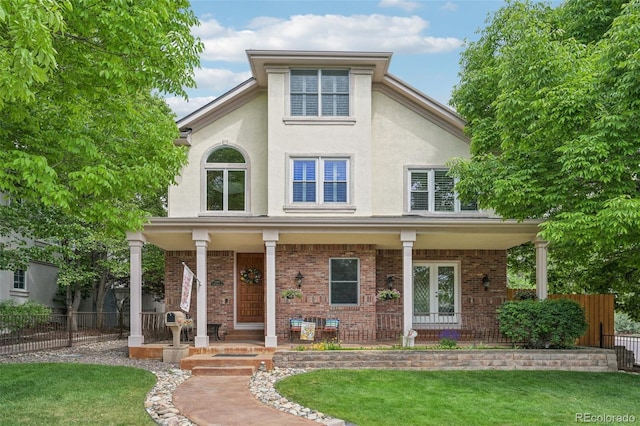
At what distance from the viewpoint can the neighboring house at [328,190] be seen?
16125 millimetres

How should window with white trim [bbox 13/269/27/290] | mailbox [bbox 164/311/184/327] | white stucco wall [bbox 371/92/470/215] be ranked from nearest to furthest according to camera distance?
Result: mailbox [bbox 164/311/184/327], white stucco wall [bbox 371/92/470/215], window with white trim [bbox 13/269/27/290]

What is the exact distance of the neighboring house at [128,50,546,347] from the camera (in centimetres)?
1612

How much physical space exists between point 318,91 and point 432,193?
15.1 ft

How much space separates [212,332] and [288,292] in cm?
277

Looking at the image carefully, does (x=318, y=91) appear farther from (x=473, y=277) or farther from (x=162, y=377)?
(x=162, y=377)

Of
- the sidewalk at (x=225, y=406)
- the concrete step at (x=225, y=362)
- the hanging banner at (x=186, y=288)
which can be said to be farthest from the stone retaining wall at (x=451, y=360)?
the hanging banner at (x=186, y=288)

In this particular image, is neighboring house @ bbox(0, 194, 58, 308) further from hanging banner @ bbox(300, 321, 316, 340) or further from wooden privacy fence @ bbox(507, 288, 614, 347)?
wooden privacy fence @ bbox(507, 288, 614, 347)

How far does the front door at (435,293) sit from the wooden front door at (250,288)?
16.1 ft

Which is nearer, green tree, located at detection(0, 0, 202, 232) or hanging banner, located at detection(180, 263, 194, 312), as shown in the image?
green tree, located at detection(0, 0, 202, 232)

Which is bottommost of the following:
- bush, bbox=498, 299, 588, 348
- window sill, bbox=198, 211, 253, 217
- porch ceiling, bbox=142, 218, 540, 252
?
bush, bbox=498, 299, 588, 348

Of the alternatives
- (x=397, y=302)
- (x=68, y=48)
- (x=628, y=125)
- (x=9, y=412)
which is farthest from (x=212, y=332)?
(x=628, y=125)

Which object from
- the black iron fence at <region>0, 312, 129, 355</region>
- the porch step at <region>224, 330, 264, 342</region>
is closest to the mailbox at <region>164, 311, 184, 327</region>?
the porch step at <region>224, 330, 264, 342</region>

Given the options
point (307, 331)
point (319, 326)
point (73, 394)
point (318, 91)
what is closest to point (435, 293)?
point (319, 326)

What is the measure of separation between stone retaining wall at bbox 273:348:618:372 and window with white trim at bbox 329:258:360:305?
3.37 m
